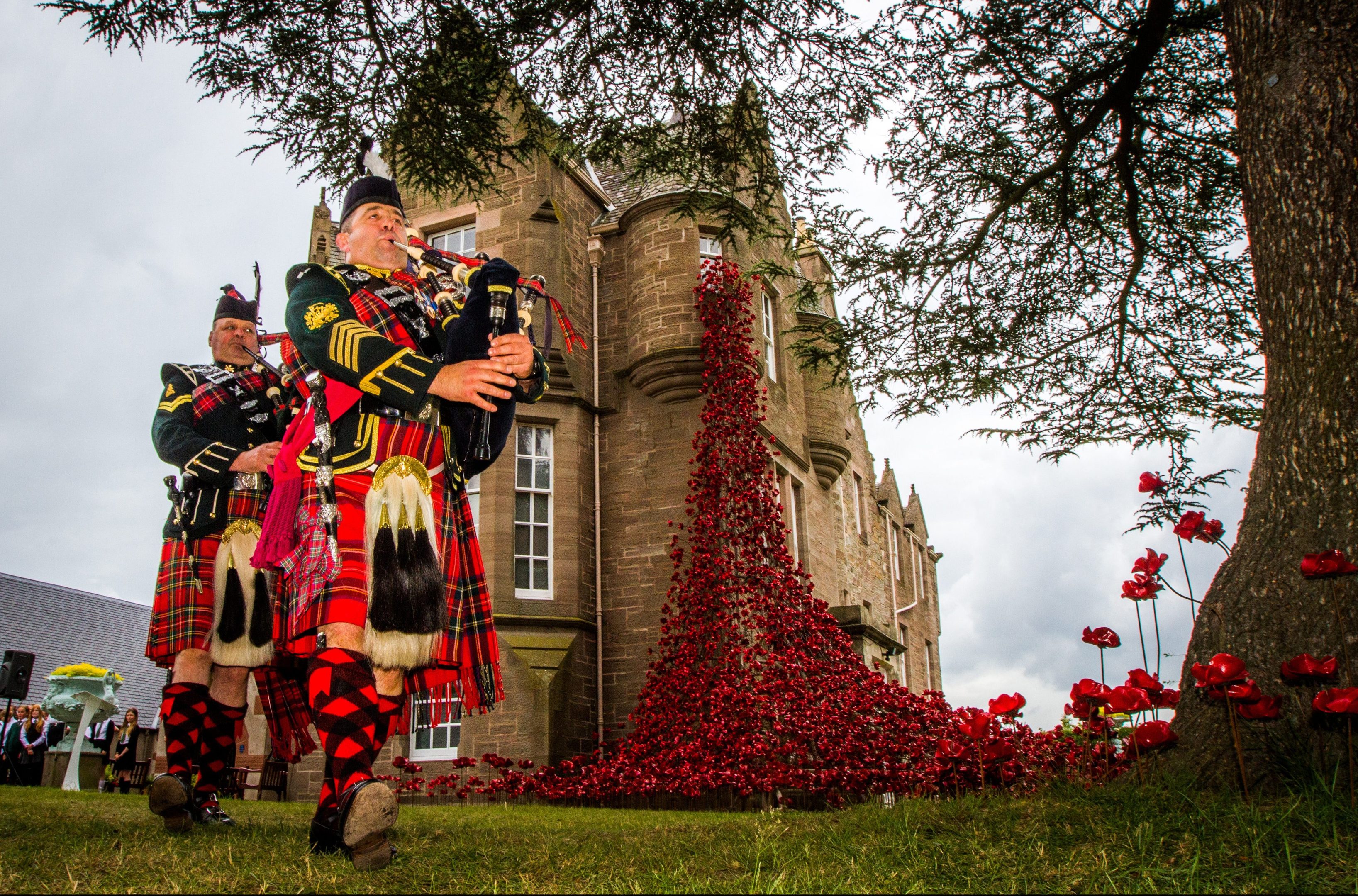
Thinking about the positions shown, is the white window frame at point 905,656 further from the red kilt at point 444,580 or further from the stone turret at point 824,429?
the red kilt at point 444,580

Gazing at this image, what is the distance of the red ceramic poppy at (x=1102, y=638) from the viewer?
16.7 ft

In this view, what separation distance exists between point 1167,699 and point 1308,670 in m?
0.79

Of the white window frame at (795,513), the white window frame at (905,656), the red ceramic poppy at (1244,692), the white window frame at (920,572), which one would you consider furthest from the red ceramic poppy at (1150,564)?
the white window frame at (920,572)

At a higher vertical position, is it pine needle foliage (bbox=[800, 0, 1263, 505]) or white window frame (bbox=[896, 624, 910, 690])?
pine needle foliage (bbox=[800, 0, 1263, 505])

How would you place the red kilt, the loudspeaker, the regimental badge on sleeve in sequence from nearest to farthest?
the red kilt < the regimental badge on sleeve < the loudspeaker

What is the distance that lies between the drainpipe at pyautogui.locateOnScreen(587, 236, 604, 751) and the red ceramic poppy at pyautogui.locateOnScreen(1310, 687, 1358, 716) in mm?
10314

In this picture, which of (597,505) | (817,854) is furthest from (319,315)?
(597,505)

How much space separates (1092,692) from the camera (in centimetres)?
450

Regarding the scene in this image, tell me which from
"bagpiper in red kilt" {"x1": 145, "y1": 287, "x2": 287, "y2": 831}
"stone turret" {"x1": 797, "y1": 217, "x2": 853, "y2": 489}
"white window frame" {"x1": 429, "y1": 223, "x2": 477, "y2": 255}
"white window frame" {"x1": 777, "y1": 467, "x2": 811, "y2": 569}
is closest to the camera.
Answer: "bagpiper in red kilt" {"x1": 145, "y1": 287, "x2": 287, "y2": 831}

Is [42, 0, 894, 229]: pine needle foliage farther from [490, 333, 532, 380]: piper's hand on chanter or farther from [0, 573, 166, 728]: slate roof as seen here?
[0, 573, 166, 728]: slate roof

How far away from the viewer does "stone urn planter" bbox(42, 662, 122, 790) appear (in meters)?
9.62

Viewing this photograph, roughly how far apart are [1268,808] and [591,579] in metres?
10.8

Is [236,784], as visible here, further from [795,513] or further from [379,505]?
[379,505]

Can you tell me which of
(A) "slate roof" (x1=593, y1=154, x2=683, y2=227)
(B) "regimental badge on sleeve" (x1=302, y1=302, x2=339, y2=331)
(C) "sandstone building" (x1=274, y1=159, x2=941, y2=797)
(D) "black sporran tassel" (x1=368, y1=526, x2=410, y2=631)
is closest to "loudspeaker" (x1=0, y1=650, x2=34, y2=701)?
(C) "sandstone building" (x1=274, y1=159, x2=941, y2=797)
